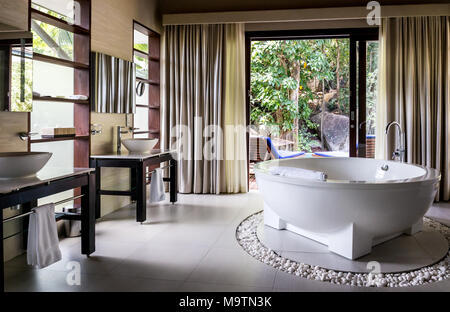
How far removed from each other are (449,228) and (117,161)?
314 centimetres

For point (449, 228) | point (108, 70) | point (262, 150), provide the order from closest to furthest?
1. point (449, 228)
2. point (108, 70)
3. point (262, 150)

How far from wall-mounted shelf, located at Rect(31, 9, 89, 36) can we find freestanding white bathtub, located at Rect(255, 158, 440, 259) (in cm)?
206

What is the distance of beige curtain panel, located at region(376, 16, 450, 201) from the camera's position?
4586 mm

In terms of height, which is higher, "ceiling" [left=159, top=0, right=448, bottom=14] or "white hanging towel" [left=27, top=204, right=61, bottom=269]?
"ceiling" [left=159, top=0, right=448, bottom=14]

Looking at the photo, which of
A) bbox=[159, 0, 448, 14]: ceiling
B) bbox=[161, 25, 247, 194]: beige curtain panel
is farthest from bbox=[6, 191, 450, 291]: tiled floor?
bbox=[159, 0, 448, 14]: ceiling

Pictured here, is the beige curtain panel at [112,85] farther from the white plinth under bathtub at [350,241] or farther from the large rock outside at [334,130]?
the large rock outside at [334,130]

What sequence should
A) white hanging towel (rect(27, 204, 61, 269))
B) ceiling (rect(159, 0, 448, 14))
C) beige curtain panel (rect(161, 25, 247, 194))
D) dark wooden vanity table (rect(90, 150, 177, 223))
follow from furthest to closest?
1. beige curtain panel (rect(161, 25, 247, 194))
2. ceiling (rect(159, 0, 448, 14))
3. dark wooden vanity table (rect(90, 150, 177, 223))
4. white hanging towel (rect(27, 204, 61, 269))

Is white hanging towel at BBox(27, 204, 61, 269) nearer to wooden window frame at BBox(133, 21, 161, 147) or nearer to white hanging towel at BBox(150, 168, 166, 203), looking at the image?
white hanging towel at BBox(150, 168, 166, 203)

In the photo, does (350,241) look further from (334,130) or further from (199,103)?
(334,130)

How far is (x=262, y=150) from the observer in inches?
278
